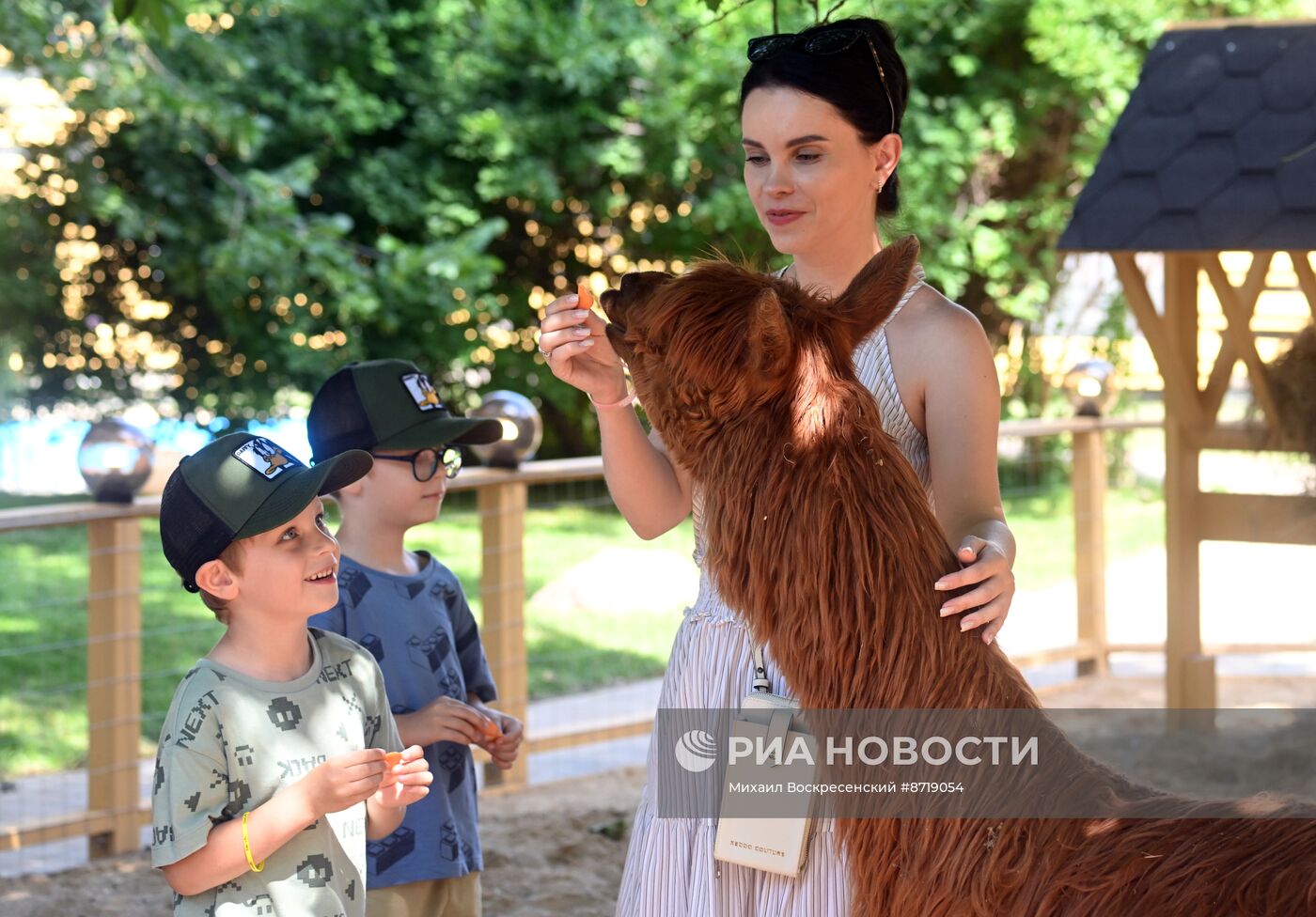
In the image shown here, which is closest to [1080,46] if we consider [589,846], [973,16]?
[973,16]

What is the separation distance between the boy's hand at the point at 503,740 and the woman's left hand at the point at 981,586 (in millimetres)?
1295

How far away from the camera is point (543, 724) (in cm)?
664

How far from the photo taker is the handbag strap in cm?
210

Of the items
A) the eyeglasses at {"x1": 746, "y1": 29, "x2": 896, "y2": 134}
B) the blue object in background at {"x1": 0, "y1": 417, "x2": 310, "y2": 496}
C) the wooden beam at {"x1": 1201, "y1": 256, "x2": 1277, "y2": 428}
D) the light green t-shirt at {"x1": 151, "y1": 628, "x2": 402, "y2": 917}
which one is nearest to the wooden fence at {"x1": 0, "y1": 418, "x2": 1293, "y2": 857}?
the wooden beam at {"x1": 1201, "y1": 256, "x2": 1277, "y2": 428}

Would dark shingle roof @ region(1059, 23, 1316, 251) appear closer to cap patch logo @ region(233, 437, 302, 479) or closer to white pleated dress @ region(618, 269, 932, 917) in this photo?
white pleated dress @ region(618, 269, 932, 917)

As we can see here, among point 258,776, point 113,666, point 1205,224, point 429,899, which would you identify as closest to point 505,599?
point 113,666

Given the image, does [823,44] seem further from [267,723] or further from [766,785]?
[267,723]

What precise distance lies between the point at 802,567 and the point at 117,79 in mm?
8897

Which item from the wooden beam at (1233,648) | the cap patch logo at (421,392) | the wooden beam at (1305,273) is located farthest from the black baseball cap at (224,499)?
the wooden beam at (1233,648)

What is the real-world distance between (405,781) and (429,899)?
2.57ft

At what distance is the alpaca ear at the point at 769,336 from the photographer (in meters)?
1.81

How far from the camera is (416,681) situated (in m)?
2.93

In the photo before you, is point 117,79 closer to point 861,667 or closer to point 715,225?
point 715,225

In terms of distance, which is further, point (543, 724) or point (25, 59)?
point (25, 59)
